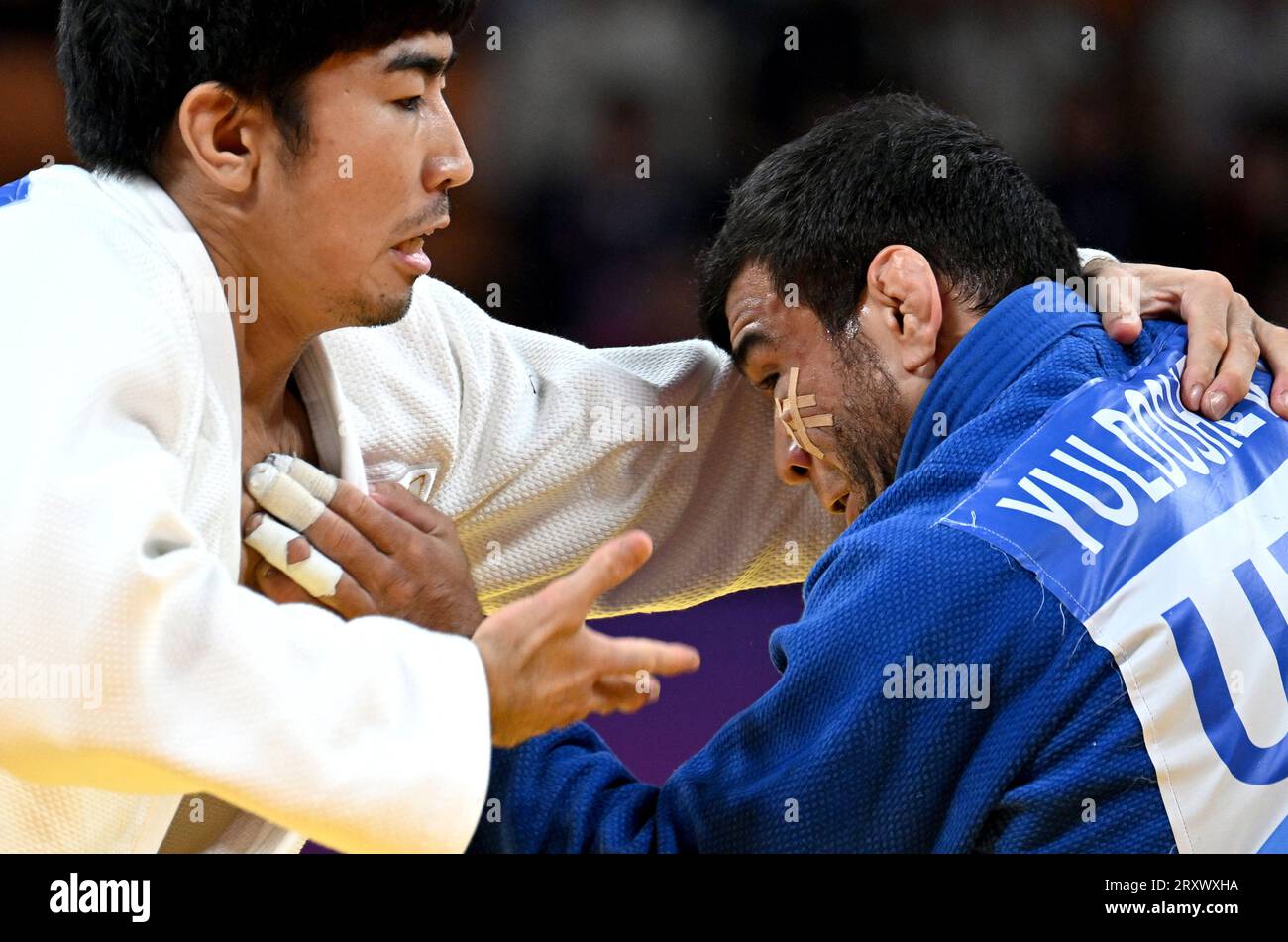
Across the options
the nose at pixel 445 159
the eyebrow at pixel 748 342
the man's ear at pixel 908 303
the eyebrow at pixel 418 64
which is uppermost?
the eyebrow at pixel 418 64

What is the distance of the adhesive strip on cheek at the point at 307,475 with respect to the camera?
6.39 ft

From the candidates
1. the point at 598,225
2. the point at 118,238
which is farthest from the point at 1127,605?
the point at 598,225

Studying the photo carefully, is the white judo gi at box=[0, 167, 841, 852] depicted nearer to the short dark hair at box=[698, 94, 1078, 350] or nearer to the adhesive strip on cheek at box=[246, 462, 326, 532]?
the adhesive strip on cheek at box=[246, 462, 326, 532]

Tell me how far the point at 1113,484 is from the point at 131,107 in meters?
1.25

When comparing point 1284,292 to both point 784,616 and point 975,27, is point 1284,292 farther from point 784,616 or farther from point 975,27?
point 784,616

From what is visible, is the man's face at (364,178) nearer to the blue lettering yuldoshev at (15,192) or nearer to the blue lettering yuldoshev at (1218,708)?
the blue lettering yuldoshev at (15,192)

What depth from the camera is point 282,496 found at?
193 cm

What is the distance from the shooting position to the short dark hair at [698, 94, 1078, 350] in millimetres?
2260

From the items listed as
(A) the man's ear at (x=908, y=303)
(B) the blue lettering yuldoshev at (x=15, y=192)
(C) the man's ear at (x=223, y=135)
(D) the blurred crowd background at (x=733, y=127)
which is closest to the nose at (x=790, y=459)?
(A) the man's ear at (x=908, y=303)

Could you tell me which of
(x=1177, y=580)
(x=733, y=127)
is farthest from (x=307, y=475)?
(x=733, y=127)

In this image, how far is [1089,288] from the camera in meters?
2.34

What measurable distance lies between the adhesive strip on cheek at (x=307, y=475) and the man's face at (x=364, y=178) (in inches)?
7.5

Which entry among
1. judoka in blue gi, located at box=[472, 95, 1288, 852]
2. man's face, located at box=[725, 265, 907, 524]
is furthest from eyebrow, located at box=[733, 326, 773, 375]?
judoka in blue gi, located at box=[472, 95, 1288, 852]

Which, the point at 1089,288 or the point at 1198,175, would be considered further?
the point at 1198,175
